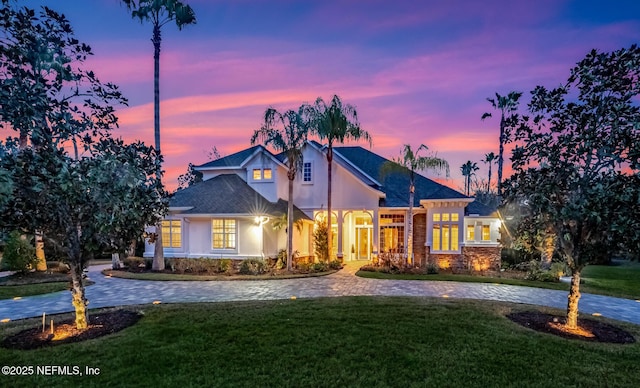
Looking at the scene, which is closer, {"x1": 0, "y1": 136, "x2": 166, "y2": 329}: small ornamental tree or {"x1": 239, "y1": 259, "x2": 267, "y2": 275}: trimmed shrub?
{"x1": 0, "y1": 136, "x2": 166, "y2": 329}: small ornamental tree

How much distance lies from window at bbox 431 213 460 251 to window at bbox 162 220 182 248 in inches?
604

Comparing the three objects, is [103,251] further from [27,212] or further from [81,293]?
[27,212]

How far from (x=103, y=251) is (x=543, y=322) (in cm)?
1044

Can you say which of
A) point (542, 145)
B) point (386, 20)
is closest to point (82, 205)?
point (542, 145)

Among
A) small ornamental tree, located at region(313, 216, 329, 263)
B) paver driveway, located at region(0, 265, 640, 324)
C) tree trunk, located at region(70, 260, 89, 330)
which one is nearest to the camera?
tree trunk, located at region(70, 260, 89, 330)

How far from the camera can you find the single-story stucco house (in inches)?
758

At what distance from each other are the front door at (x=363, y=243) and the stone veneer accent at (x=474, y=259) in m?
4.31

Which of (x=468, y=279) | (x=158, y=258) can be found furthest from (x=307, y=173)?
(x=468, y=279)

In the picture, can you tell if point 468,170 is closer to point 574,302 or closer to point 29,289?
point 574,302

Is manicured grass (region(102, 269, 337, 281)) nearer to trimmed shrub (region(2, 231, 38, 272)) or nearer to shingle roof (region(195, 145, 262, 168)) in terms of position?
trimmed shrub (region(2, 231, 38, 272))

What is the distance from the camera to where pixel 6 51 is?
5797 millimetres

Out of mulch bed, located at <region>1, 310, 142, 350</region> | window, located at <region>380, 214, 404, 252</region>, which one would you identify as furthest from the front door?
mulch bed, located at <region>1, 310, 142, 350</region>

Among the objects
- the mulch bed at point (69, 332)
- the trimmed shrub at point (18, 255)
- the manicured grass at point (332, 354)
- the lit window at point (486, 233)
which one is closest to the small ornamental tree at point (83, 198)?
the mulch bed at point (69, 332)

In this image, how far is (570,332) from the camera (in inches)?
301
